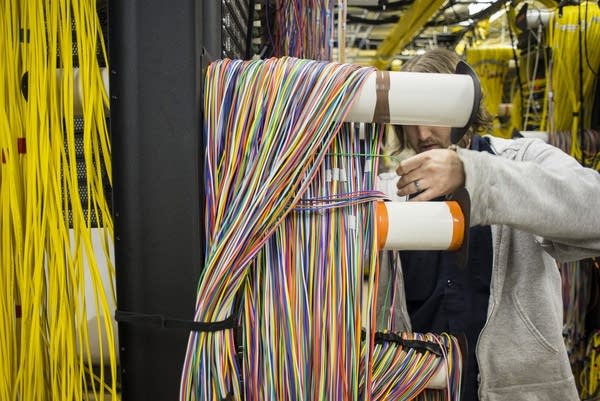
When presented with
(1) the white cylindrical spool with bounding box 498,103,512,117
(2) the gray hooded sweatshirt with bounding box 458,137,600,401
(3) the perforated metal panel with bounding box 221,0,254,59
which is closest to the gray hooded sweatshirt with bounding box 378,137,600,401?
(2) the gray hooded sweatshirt with bounding box 458,137,600,401

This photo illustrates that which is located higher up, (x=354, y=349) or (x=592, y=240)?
(x=592, y=240)

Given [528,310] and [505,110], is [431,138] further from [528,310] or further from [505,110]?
[505,110]

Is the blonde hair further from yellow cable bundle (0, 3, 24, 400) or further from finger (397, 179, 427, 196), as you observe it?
yellow cable bundle (0, 3, 24, 400)

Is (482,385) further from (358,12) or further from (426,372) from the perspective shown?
(358,12)

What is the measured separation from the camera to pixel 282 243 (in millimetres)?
631

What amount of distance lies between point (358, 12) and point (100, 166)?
3514 mm

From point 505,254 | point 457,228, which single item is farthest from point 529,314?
point 457,228

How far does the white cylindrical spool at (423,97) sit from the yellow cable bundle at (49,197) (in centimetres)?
41

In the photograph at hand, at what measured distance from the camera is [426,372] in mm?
684

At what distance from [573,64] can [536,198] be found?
8.45 ft

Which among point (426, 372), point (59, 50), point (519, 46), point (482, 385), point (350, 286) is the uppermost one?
point (519, 46)

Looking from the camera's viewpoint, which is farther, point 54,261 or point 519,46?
point 519,46

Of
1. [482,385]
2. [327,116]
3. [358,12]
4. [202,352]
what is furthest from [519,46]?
[202,352]

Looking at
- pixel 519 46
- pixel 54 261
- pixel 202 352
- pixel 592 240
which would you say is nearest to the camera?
pixel 202 352
